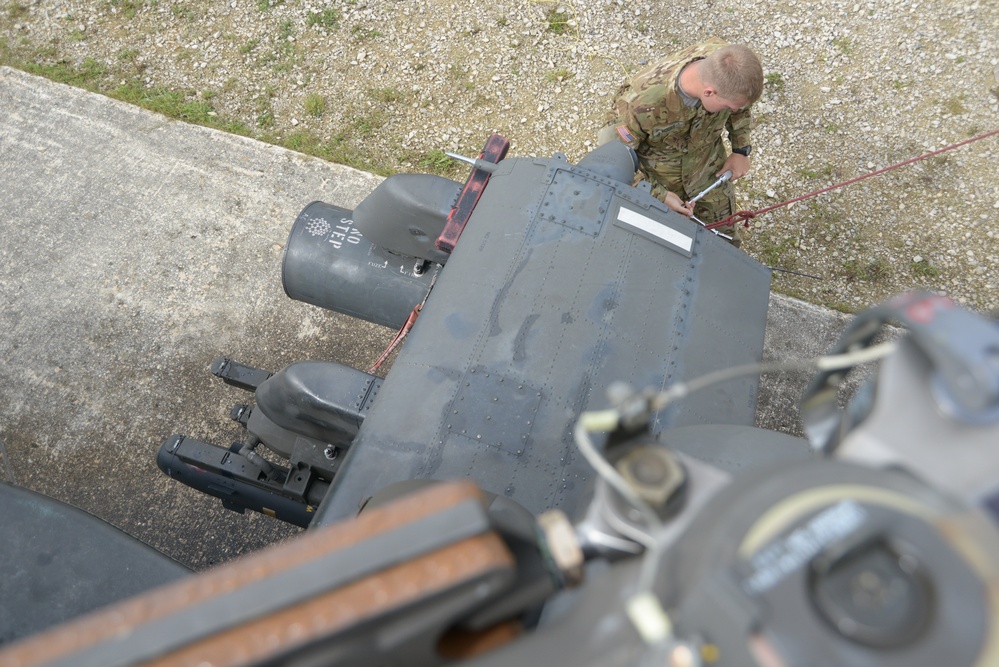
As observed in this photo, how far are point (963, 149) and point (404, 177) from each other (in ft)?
18.5

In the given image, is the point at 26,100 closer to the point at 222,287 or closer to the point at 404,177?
the point at 222,287

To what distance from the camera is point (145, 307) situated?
5.74 meters

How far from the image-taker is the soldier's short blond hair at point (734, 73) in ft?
14.2

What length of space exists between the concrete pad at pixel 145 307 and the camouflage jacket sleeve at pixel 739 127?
1490 mm

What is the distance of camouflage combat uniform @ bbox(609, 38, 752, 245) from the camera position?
487cm

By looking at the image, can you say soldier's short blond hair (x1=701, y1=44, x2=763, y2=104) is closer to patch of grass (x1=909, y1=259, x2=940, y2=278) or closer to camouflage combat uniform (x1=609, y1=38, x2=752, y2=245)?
camouflage combat uniform (x1=609, y1=38, x2=752, y2=245)

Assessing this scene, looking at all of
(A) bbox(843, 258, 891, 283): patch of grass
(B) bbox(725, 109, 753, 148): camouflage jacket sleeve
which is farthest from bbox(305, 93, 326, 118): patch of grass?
(A) bbox(843, 258, 891, 283): patch of grass

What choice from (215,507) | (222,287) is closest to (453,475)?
(215,507)

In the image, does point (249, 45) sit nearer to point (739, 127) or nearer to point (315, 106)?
point (315, 106)

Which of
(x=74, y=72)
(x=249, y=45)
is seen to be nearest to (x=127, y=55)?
(x=74, y=72)

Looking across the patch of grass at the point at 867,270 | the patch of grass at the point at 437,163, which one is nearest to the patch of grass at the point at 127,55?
the patch of grass at the point at 437,163

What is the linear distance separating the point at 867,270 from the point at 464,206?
13.8 feet

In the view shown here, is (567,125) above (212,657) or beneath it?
beneath

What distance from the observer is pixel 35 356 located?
5.54 m
